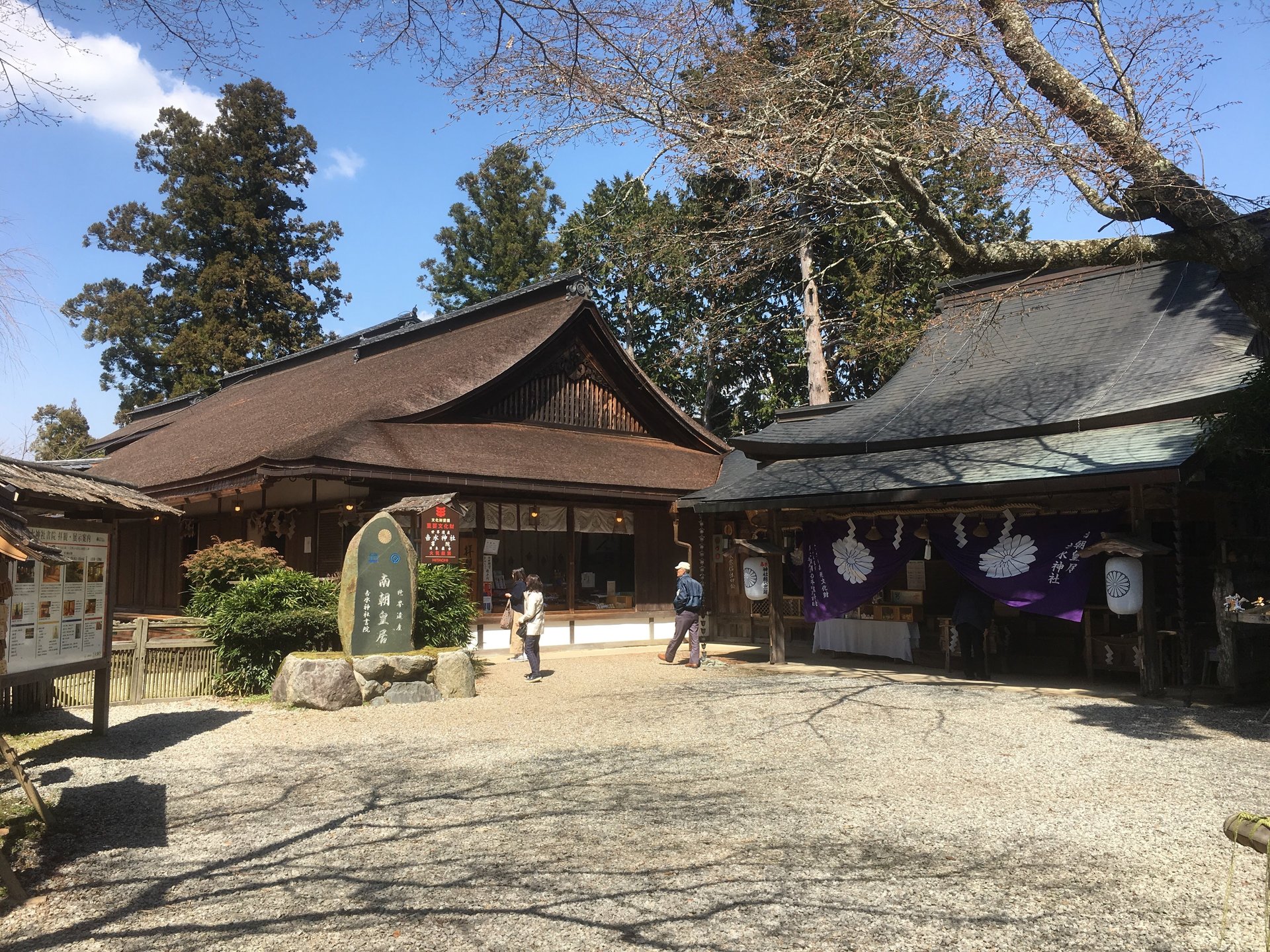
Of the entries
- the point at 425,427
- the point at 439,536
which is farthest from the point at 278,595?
the point at 425,427

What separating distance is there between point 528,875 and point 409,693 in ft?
19.9

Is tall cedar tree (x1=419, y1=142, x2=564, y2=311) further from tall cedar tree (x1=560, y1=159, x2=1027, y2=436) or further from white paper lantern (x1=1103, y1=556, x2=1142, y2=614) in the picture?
white paper lantern (x1=1103, y1=556, x2=1142, y2=614)

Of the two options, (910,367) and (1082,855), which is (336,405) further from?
(1082,855)

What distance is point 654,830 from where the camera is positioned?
5.58 meters

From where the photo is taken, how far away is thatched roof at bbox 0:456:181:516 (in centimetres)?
698

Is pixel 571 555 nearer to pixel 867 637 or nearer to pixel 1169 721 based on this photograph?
pixel 867 637

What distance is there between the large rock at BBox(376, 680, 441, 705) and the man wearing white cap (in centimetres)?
416

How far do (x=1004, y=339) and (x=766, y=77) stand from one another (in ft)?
25.3

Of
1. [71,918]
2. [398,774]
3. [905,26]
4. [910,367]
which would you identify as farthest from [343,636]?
[910,367]

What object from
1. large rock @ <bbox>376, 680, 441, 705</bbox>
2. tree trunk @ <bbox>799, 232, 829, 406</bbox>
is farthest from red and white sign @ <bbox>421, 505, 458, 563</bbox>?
tree trunk @ <bbox>799, 232, 829, 406</bbox>

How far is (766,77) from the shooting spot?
1005 cm

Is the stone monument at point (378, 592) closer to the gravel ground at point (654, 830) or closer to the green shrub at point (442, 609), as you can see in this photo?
the green shrub at point (442, 609)

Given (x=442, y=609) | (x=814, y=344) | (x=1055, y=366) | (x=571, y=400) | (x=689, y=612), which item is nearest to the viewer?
(x=442, y=609)

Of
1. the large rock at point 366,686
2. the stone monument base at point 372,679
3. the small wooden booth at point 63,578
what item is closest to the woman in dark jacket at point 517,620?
the stone monument base at point 372,679
